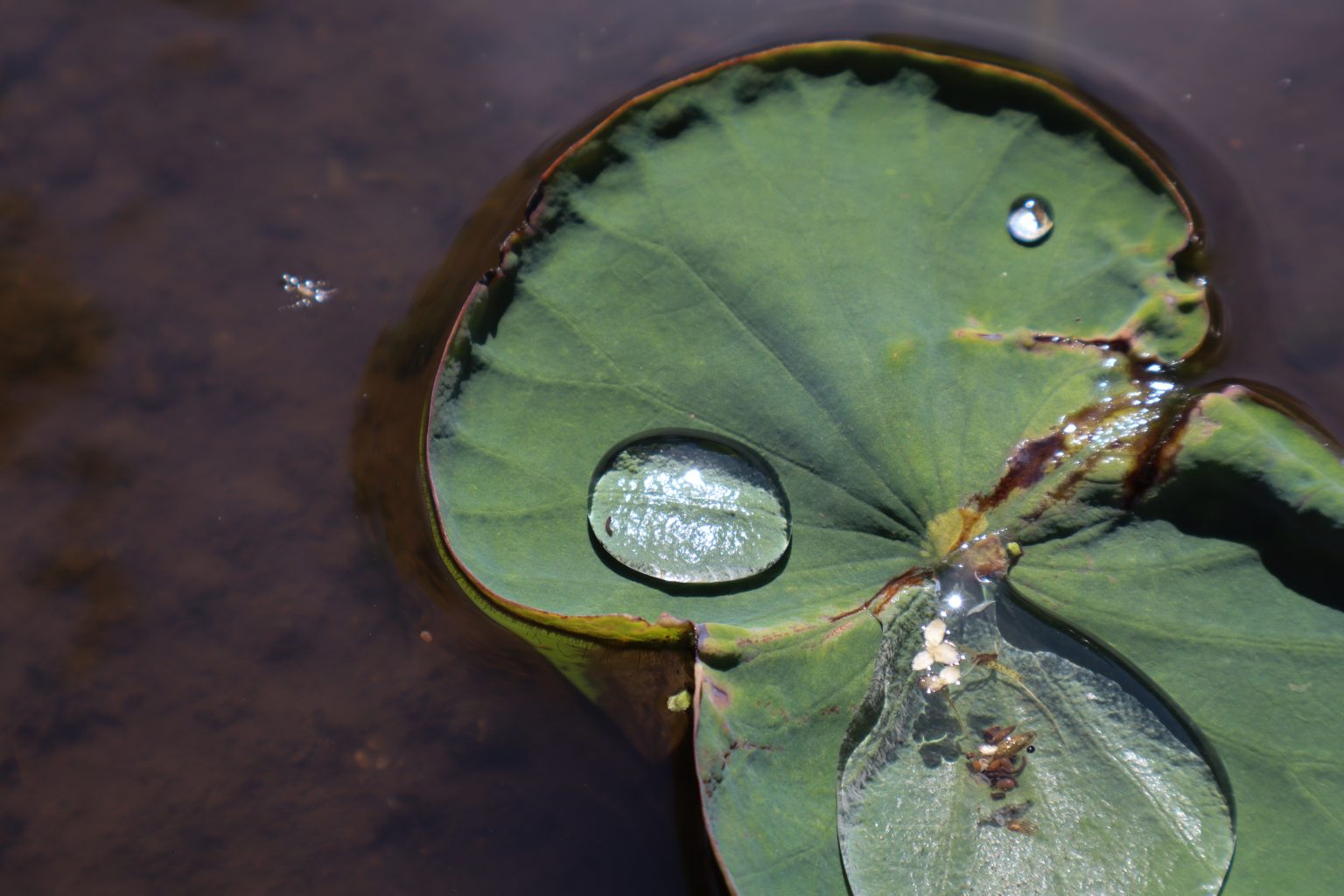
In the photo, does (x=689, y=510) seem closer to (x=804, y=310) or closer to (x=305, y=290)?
(x=804, y=310)

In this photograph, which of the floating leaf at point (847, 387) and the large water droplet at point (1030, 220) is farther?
the large water droplet at point (1030, 220)

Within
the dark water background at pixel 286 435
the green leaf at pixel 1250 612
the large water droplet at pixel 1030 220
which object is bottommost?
the dark water background at pixel 286 435

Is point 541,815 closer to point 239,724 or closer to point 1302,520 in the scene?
point 239,724

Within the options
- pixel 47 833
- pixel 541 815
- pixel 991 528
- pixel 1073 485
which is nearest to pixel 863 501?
pixel 991 528

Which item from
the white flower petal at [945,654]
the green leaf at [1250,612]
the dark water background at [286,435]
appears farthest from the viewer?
the dark water background at [286,435]

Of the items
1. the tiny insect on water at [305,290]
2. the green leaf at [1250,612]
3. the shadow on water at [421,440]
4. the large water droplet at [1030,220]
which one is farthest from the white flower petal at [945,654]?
the tiny insect on water at [305,290]

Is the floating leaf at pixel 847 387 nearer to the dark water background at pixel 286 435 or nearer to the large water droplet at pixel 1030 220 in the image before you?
the large water droplet at pixel 1030 220

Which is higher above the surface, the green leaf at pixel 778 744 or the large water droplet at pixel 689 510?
the large water droplet at pixel 689 510
